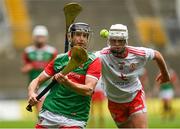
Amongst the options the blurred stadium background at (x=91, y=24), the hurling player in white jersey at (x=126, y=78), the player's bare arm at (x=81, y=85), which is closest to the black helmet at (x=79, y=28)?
the player's bare arm at (x=81, y=85)

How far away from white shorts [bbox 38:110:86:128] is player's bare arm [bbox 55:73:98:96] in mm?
372

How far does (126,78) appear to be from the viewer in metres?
10.6

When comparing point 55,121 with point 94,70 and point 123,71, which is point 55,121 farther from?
point 123,71

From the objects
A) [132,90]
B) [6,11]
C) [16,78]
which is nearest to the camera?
[132,90]

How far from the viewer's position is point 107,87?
10.7m

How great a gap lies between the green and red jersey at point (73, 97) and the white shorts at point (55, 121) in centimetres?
4

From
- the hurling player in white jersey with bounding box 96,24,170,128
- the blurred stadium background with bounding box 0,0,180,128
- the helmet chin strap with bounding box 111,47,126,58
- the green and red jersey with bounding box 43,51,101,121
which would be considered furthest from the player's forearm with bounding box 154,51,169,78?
the blurred stadium background with bounding box 0,0,180,128

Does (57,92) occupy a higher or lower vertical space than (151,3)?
higher

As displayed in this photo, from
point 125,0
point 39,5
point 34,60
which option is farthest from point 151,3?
point 34,60

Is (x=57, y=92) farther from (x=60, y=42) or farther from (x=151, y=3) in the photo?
(x=151, y=3)

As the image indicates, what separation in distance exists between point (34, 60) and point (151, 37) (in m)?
20.6

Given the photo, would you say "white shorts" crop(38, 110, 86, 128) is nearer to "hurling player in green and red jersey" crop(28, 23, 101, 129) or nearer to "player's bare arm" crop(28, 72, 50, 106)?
"hurling player in green and red jersey" crop(28, 23, 101, 129)

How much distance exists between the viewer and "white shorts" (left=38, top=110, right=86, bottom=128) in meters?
8.48

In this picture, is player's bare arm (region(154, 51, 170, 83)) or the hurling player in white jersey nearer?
the hurling player in white jersey
